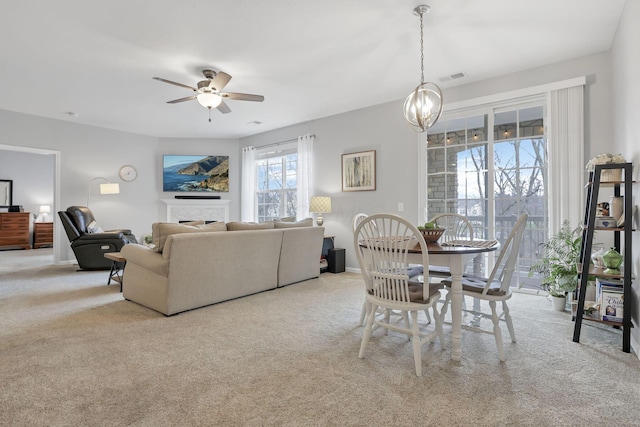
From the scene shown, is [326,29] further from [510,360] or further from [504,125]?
[510,360]

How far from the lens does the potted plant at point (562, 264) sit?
318 cm

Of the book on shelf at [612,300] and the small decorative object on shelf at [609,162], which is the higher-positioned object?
the small decorative object on shelf at [609,162]

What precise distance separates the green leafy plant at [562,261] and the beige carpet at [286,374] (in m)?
0.33

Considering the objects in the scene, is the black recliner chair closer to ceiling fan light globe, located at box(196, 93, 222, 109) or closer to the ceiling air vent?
ceiling fan light globe, located at box(196, 93, 222, 109)

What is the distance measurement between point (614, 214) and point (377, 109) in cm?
337

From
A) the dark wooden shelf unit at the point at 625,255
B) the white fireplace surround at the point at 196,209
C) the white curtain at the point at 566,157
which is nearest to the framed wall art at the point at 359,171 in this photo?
the white curtain at the point at 566,157

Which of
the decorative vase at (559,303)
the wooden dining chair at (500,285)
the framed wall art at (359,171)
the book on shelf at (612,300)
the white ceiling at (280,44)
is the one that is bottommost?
the decorative vase at (559,303)

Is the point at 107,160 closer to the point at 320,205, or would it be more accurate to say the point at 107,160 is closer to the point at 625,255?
the point at 320,205

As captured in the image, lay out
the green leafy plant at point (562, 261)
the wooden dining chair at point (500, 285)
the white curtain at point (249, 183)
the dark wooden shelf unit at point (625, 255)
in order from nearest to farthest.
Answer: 1. the wooden dining chair at point (500, 285)
2. the dark wooden shelf unit at point (625, 255)
3. the green leafy plant at point (562, 261)
4. the white curtain at point (249, 183)

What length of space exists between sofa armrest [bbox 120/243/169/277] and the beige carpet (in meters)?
0.44

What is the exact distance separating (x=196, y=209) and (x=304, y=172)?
9.41 ft

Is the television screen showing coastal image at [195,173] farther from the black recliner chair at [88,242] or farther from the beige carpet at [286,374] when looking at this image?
the beige carpet at [286,374]

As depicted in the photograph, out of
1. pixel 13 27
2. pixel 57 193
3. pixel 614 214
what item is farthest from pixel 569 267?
pixel 57 193

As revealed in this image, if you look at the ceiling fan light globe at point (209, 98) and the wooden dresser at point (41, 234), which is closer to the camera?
the ceiling fan light globe at point (209, 98)
